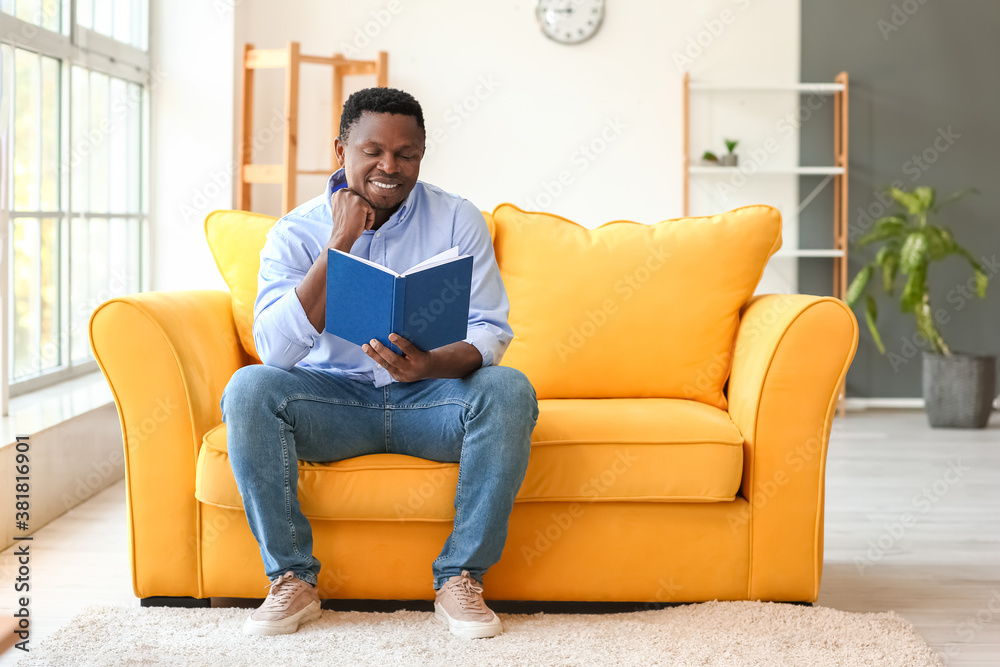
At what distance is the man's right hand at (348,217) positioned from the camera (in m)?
1.81

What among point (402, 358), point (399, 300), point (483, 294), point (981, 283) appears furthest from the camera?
point (981, 283)

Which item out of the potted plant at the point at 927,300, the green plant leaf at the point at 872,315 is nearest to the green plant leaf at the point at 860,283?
the potted plant at the point at 927,300

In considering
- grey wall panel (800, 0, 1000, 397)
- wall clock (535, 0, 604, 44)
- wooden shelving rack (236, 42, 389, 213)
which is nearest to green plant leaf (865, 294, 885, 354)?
grey wall panel (800, 0, 1000, 397)

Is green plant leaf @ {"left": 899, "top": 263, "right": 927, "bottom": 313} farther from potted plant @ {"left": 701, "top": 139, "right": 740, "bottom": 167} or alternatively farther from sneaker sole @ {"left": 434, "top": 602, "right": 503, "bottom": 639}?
sneaker sole @ {"left": 434, "top": 602, "right": 503, "bottom": 639}

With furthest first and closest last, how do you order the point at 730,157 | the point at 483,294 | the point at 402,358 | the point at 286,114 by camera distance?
the point at 730,157 → the point at 286,114 → the point at 483,294 → the point at 402,358

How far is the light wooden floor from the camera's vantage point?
1863 millimetres

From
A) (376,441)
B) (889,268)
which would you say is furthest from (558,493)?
(889,268)

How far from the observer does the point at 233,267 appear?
7.04ft

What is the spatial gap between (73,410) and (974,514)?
8.61ft

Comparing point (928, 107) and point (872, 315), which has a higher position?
point (928, 107)

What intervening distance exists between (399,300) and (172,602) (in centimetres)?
82

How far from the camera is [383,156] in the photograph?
1850 mm

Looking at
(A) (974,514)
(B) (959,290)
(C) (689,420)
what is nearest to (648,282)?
(C) (689,420)

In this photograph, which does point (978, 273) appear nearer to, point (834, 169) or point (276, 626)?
point (834, 169)
